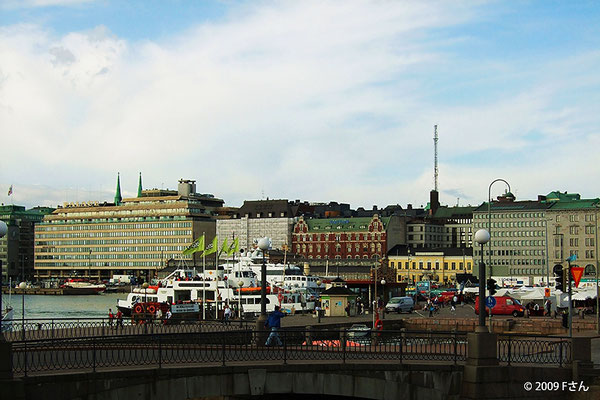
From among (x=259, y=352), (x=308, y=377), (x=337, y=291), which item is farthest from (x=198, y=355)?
(x=337, y=291)

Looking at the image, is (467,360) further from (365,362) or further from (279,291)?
(279,291)

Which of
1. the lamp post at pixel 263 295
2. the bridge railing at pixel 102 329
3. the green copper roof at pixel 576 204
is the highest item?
the green copper roof at pixel 576 204

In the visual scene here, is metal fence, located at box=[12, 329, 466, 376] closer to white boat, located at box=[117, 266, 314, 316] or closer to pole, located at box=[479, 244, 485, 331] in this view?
pole, located at box=[479, 244, 485, 331]

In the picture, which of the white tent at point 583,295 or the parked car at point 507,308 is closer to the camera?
the parked car at point 507,308

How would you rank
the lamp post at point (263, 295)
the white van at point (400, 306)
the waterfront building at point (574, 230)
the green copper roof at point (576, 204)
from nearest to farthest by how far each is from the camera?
1. the lamp post at point (263, 295)
2. the white van at point (400, 306)
3. the waterfront building at point (574, 230)
4. the green copper roof at point (576, 204)

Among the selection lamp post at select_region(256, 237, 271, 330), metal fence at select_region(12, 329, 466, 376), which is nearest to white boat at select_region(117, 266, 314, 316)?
lamp post at select_region(256, 237, 271, 330)

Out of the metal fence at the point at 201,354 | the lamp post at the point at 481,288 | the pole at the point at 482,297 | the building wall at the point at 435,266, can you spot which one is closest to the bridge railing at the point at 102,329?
the metal fence at the point at 201,354

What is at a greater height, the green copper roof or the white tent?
the green copper roof

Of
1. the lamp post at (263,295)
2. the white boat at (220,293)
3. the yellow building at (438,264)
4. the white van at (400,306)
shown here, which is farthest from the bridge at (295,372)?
Answer: the yellow building at (438,264)

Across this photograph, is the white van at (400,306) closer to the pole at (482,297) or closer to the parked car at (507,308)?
the parked car at (507,308)

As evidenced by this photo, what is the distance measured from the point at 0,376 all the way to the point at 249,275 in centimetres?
6584

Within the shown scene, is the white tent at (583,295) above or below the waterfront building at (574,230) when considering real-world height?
below

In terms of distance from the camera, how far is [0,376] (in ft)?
72.4

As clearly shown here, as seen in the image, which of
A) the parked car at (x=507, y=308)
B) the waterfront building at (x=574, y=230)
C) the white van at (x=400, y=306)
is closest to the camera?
the parked car at (x=507, y=308)
